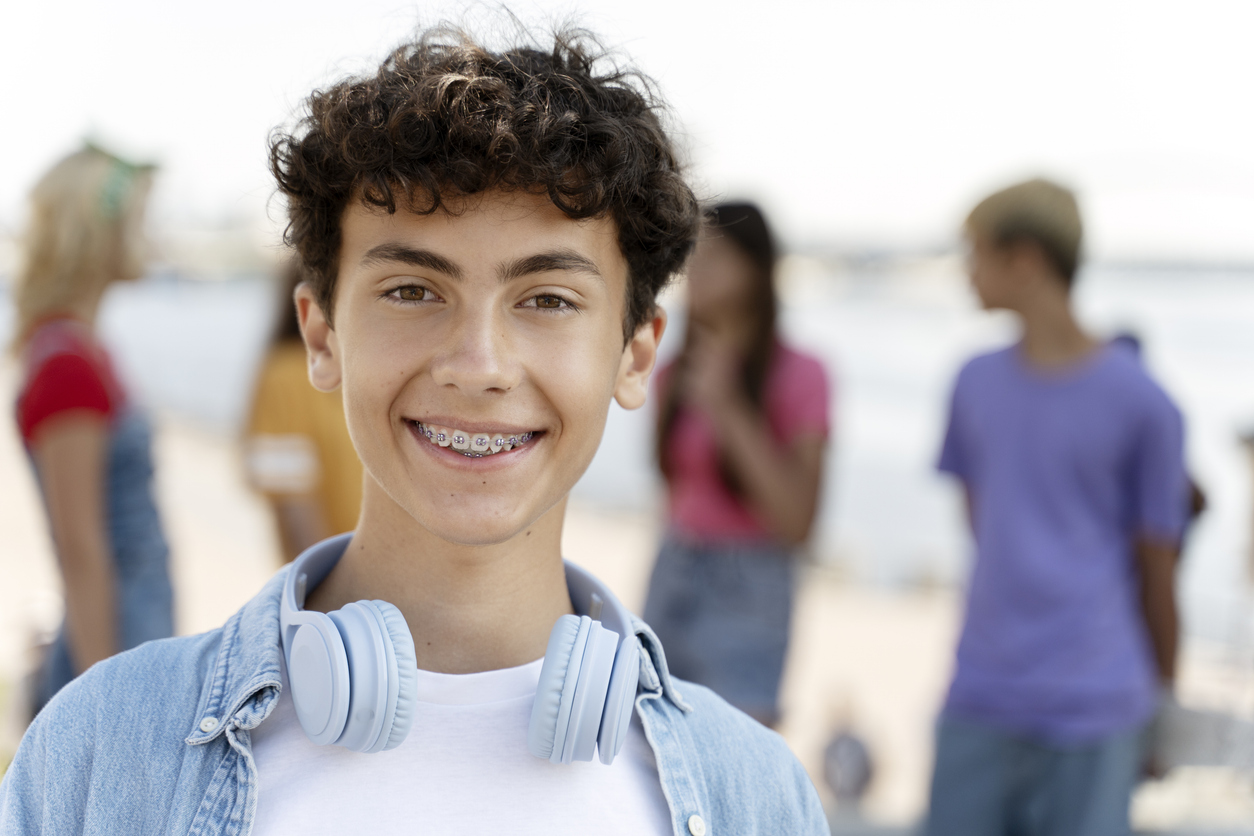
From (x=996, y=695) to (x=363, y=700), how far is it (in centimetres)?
219

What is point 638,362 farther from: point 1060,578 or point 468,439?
point 1060,578

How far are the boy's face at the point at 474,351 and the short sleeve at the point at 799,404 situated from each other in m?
1.97

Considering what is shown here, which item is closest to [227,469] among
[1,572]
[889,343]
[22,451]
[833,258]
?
[1,572]

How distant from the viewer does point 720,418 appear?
3.04 meters

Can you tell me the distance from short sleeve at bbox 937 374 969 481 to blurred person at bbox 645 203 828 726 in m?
0.36

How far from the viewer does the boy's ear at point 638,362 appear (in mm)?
1329

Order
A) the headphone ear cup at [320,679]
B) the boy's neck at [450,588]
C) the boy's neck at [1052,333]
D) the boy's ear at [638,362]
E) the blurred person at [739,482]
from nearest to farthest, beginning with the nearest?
the headphone ear cup at [320,679] → the boy's neck at [450,588] → the boy's ear at [638,362] → the boy's neck at [1052,333] → the blurred person at [739,482]

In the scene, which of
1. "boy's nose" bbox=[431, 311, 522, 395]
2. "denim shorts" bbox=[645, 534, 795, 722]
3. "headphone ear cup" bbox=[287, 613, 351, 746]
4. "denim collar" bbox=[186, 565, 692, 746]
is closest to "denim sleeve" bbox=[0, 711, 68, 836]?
"denim collar" bbox=[186, 565, 692, 746]

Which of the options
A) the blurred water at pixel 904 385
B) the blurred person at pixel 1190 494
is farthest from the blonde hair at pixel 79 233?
the blurred person at pixel 1190 494

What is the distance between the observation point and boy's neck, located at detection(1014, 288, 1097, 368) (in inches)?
110

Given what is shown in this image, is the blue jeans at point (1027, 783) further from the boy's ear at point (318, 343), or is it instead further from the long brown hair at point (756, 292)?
the boy's ear at point (318, 343)

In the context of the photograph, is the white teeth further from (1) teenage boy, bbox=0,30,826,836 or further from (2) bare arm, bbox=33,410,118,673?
(2) bare arm, bbox=33,410,118,673

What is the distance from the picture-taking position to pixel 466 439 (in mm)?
1145

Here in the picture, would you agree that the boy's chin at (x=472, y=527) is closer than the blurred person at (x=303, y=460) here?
Yes
